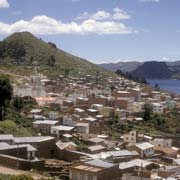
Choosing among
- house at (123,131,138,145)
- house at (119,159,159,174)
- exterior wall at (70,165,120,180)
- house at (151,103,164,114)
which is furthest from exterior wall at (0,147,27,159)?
house at (151,103,164,114)

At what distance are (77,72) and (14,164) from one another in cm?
8438

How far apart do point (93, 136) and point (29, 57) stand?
2437 inches

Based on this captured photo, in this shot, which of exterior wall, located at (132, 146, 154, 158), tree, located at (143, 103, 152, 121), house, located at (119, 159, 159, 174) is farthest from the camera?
tree, located at (143, 103, 152, 121)

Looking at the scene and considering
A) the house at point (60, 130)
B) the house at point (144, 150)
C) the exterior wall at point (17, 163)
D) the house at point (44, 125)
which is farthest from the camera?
the house at point (44, 125)

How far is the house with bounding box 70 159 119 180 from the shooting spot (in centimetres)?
1923

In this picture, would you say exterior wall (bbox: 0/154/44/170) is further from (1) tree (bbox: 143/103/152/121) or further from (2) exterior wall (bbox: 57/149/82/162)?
(1) tree (bbox: 143/103/152/121)

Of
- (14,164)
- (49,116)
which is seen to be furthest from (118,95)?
(14,164)

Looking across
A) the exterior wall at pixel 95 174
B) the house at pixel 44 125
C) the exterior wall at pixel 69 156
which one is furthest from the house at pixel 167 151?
the exterior wall at pixel 95 174

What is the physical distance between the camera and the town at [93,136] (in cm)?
2175

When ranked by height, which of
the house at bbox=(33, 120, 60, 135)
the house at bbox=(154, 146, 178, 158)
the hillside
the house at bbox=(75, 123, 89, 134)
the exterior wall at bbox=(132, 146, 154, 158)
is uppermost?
the hillside

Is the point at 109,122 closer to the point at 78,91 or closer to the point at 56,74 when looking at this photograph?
the point at 78,91

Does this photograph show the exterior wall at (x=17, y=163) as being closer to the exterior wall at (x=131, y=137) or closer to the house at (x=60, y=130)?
the house at (x=60, y=130)

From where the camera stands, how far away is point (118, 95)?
7438 centimetres

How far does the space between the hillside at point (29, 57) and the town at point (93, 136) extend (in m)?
3.51
